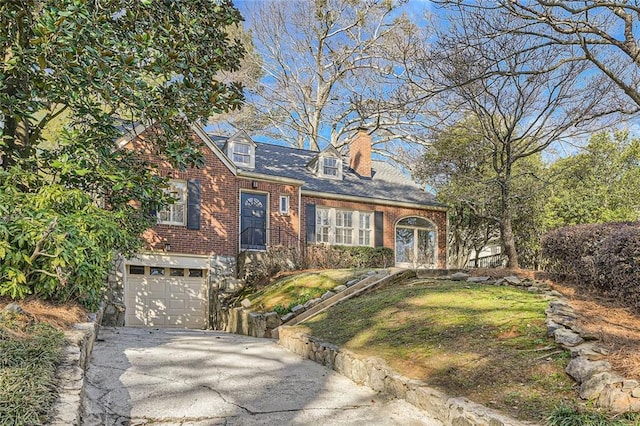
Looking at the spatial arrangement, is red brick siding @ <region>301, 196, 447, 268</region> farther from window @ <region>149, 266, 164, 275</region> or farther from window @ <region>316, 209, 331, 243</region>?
window @ <region>149, 266, 164, 275</region>

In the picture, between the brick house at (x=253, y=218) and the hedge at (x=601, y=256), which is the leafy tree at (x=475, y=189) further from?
the hedge at (x=601, y=256)

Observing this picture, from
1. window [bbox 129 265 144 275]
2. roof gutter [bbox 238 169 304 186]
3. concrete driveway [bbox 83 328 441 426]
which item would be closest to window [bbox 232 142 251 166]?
roof gutter [bbox 238 169 304 186]

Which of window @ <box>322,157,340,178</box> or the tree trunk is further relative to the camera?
window @ <box>322,157,340,178</box>

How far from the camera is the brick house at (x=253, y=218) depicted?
13820 millimetres

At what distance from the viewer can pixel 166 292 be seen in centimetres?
1392

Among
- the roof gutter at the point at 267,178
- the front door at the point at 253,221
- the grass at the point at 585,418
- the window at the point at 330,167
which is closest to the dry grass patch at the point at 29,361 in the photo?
the grass at the point at 585,418

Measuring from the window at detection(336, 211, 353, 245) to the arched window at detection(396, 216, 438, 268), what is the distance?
2.27 metres

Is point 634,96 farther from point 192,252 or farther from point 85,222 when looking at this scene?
point 192,252

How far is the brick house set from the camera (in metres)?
13.8

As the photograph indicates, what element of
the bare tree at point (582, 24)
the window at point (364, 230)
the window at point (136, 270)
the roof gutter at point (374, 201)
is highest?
the bare tree at point (582, 24)

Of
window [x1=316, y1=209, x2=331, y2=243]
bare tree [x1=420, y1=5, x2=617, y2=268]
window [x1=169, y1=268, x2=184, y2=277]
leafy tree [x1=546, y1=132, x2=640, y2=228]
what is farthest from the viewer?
window [x1=316, y1=209, x2=331, y2=243]

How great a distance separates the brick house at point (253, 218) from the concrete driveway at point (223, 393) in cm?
668

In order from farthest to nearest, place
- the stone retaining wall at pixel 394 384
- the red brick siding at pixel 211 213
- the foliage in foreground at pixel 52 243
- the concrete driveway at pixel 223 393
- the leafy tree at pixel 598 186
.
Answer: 1. the leafy tree at pixel 598 186
2. the red brick siding at pixel 211 213
3. the foliage in foreground at pixel 52 243
4. the concrete driveway at pixel 223 393
5. the stone retaining wall at pixel 394 384

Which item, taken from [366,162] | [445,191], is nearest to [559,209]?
[445,191]
